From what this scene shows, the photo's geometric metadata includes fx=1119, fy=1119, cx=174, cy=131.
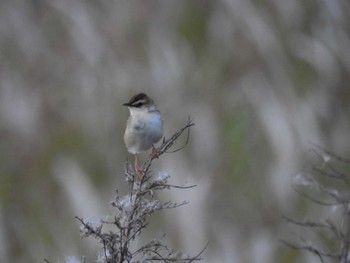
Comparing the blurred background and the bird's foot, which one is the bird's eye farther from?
the blurred background

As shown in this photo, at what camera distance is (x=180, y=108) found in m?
31.9

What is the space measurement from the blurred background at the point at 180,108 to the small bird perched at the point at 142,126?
17233 millimetres

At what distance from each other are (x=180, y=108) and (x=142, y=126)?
21155mm

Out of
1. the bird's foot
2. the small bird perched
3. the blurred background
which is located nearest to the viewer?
the bird's foot

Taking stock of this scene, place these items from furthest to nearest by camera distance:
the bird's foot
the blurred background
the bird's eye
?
the blurred background → the bird's eye → the bird's foot

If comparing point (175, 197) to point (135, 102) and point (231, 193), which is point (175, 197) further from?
point (135, 102)

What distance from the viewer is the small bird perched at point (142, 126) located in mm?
10625

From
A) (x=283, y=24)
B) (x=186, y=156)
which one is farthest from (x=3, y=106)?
(x=283, y=24)

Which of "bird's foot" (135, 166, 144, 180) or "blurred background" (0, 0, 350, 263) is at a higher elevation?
"blurred background" (0, 0, 350, 263)

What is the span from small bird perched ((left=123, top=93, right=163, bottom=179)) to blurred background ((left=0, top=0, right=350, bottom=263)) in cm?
1723

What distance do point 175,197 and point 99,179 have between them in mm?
2546

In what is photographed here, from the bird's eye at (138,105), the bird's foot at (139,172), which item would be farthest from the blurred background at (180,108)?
the bird's foot at (139,172)

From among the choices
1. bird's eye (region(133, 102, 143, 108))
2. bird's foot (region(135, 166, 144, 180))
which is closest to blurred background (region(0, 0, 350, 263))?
bird's eye (region(133, 102, 143, 108))

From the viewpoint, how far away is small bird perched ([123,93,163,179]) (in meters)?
10.6
